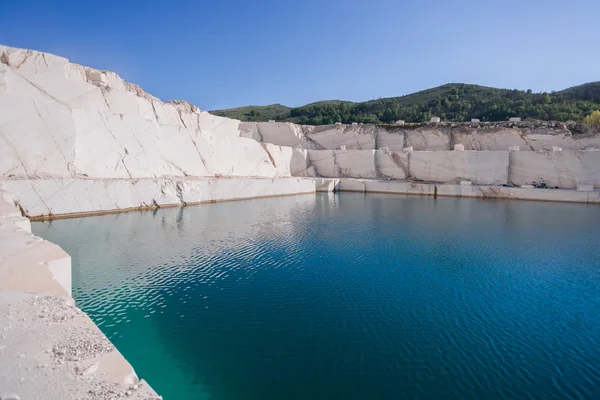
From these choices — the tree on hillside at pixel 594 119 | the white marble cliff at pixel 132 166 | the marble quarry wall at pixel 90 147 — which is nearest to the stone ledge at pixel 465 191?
the white marble cliff at pixel 132 166

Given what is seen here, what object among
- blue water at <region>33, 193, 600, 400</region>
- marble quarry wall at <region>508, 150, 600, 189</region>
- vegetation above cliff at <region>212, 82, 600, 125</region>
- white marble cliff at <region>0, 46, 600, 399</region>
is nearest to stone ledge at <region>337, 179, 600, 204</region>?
white marble cliff at <region>0, 46, 600, 399</region>

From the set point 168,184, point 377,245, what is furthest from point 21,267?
point 168,184

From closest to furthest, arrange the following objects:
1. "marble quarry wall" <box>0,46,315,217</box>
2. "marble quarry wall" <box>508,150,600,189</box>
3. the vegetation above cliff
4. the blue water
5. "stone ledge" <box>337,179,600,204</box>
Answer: the blue water
"marble quarry wall" <box>0,46,315,217</box>
"stone ledge" <box>337,179,600,204</box>
"marble quarry wall" <box>508,150,600,189</box>
the vegetation above cliff

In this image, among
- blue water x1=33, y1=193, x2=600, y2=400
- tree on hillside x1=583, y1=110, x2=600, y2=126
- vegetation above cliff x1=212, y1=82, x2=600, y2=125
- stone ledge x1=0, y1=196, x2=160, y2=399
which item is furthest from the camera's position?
vegetation above cliff x1=212, y1=82, x2=600, y2=125

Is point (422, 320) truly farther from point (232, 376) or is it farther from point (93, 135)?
point (93, 135)

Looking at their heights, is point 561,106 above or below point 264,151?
above

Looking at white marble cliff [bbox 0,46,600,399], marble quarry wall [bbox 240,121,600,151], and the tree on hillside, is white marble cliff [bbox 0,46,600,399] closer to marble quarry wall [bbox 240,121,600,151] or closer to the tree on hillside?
marble quarry wall [bbox 240,121,600,151]

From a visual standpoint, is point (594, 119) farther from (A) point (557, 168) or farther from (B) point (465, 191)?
(B) point (465, 191)
